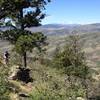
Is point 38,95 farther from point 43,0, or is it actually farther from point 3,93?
point 43,0

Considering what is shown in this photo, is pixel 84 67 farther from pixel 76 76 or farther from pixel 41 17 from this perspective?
pixel 41 17

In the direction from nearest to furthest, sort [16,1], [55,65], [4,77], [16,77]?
[4,77]
[16,77]
[16,1]
[55,65]

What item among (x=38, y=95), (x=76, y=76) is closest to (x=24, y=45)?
(x=76, y=76)

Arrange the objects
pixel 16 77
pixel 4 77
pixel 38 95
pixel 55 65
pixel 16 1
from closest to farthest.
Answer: pixel 4 77
pixel 38 95
pixel 16 77
pixel 16 1
pixel 55 65

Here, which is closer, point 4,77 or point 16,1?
point 4,77

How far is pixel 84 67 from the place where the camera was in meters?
63.6

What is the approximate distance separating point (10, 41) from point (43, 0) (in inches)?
356

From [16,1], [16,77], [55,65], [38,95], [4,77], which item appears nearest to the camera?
[4,77]

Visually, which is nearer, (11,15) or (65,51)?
(11,15)

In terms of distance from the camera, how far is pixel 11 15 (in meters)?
54.8

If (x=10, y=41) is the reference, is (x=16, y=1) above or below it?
above

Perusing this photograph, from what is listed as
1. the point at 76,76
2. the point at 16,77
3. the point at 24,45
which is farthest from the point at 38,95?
the point at 76,76

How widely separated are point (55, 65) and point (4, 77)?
126 ft

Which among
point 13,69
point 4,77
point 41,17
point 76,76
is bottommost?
point 76,76
